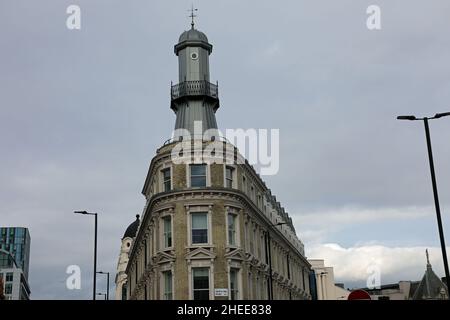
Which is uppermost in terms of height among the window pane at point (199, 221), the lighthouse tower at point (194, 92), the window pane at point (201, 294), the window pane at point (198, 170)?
the lighthouse tower at point (194, 92)

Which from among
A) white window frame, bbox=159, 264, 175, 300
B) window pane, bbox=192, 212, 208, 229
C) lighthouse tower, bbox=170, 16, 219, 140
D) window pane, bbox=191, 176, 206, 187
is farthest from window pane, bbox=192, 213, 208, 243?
lighthouse tower, bbox=170, 16, 219, 140

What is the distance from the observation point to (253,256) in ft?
151

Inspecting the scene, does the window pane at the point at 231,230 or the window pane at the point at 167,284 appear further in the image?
the window pane at the point at 231,230

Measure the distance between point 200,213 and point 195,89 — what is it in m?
10.7

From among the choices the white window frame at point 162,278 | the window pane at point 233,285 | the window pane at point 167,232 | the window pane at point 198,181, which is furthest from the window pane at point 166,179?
the window pane at point 233,285

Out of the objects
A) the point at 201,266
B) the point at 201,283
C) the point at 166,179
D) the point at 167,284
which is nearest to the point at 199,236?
the point at 201,266

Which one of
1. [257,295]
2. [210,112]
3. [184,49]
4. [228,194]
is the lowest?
[257,295]

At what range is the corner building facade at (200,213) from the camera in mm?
41969

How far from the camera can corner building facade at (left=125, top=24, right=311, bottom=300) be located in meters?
42.0

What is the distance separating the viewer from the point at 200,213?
1688 inches

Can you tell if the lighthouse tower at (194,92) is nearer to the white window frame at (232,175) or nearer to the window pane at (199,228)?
the white window frame at (232,175)

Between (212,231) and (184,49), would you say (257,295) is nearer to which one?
(212,231)
